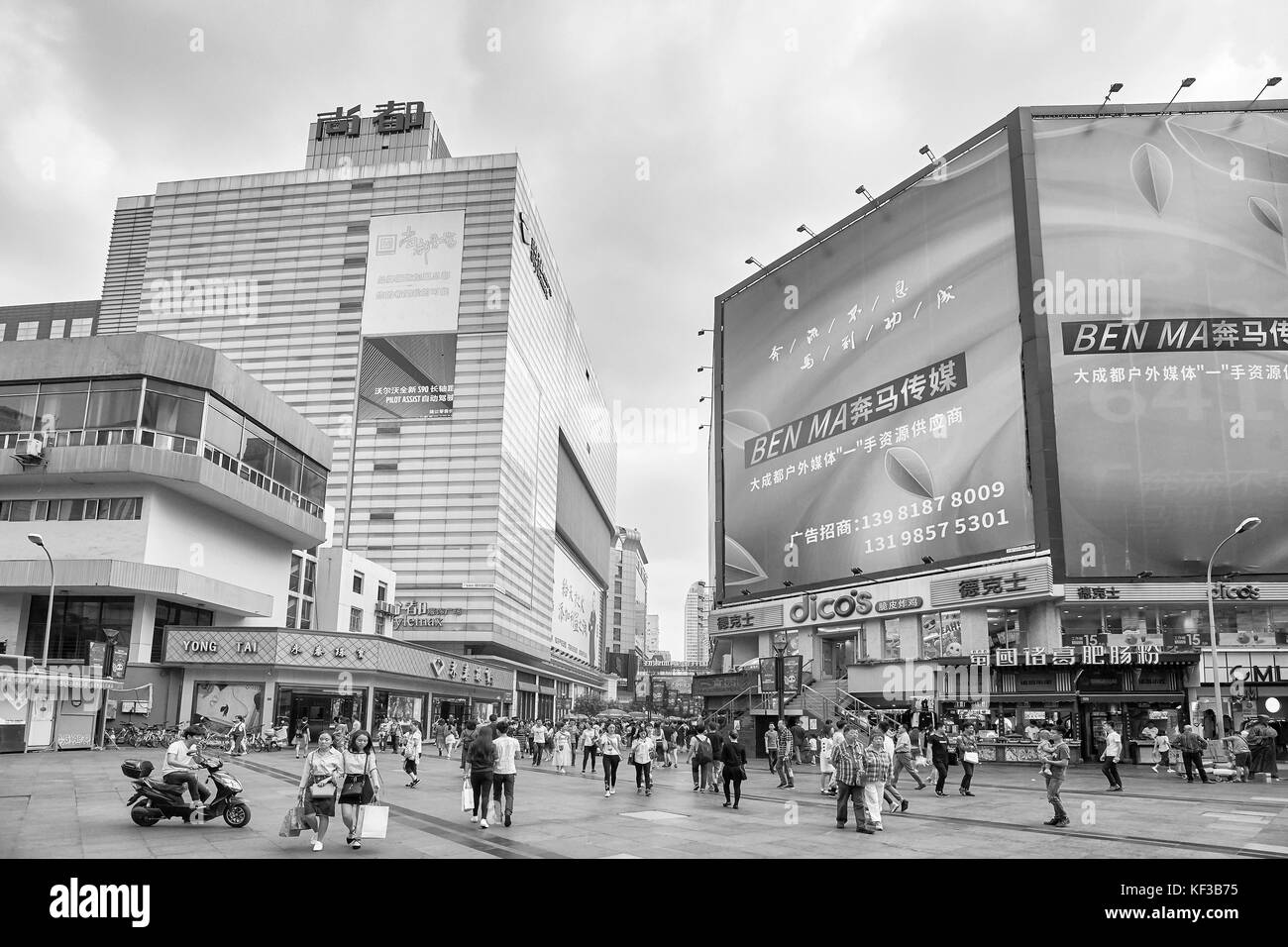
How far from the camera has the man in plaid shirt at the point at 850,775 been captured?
→ 15.5 meters

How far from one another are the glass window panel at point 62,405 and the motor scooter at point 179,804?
3650cm

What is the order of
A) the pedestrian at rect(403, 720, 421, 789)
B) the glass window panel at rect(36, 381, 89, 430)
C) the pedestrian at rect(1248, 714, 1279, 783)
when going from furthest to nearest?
1. the glass window panel at rect(36, 381, 89, 430)
2. the pedestrian at rect(1248, 714, 1279, 783)
3. the pedestrian at rect(403, 720, 421, 789)

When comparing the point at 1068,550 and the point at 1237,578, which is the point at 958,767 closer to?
the point at 1068,550

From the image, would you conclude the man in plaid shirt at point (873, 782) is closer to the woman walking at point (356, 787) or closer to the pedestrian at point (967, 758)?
the pedestrian at point (967, 758)

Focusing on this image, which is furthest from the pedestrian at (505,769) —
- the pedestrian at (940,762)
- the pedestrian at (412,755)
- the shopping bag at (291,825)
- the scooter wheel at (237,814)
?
the pedestrian at (940,762)

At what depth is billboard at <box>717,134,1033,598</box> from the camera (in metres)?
49.8

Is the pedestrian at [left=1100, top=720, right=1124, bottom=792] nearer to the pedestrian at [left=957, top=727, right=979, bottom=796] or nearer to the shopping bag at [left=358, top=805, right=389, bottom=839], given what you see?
the pedestrian at [left=957, top=727, right=979, bottom=796]

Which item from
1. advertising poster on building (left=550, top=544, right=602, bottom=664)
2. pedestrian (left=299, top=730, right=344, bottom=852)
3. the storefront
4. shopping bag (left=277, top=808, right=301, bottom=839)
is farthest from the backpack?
advertising poster on building (left=550, top=544, right=602, bottom=664)

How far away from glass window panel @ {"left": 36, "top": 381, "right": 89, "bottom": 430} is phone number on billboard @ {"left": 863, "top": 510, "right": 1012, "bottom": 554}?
44.3 m

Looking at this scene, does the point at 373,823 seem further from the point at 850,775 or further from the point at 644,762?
the point at 644,762

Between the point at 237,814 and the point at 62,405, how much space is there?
3855cm

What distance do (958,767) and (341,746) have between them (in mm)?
26621

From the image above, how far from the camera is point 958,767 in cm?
3356
